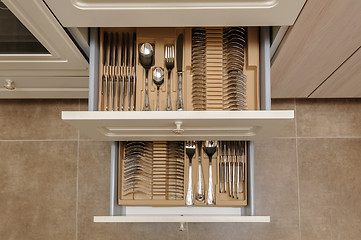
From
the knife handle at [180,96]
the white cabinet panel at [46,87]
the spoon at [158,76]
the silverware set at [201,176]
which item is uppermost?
the white cabinet panel at [46,87]

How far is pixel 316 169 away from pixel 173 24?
44.7 inches

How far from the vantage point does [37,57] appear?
113 cm

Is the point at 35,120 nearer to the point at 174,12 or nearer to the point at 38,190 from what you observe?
the point at 38,190

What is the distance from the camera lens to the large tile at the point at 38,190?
66.3 inches

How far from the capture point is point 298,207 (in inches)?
65.4

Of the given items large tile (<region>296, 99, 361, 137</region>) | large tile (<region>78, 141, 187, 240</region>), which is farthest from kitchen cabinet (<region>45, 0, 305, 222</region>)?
large tile (<region>296, 99, 361, 137</region>)

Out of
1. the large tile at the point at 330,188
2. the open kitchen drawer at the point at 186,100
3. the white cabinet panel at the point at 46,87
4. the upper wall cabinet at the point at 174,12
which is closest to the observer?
the upper wall cabinet at the point at 174,12

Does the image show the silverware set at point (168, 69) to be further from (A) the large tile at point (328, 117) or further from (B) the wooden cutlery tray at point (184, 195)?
(A) the large tile at point (328, 117)

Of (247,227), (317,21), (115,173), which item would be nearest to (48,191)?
(115,173)

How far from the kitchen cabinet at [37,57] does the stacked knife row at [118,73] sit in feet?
0.36

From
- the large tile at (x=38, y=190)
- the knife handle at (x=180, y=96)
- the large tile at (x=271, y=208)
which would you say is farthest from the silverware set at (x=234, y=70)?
the large tile at (x=38, y=190)

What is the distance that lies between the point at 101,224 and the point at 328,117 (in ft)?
3.86

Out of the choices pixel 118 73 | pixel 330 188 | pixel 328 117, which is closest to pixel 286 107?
pixel 328 117

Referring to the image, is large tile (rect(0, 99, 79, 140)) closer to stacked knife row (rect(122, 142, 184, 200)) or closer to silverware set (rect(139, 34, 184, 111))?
stacked knife row (rect(122, 142, 184, 200))
